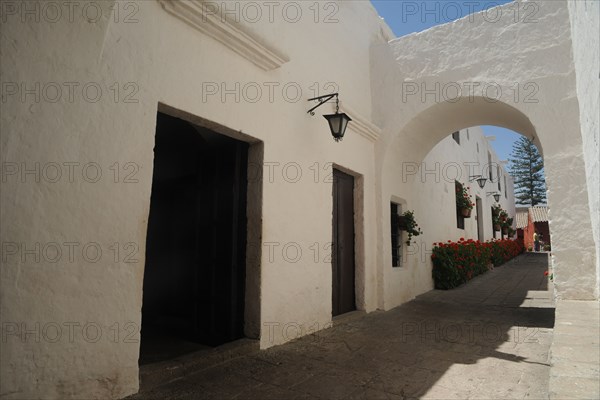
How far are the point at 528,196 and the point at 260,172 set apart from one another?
116 feet

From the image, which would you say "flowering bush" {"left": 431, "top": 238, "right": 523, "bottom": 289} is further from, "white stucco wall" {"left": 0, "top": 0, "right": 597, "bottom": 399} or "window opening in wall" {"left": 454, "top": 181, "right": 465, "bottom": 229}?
"white stucco wall" {"left": 0, "top": 0, "right": 597, "bottom": 399}

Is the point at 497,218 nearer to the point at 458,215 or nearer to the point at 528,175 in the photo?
the point at 458,215

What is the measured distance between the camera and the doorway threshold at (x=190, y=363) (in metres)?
2.74

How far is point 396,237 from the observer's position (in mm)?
7102

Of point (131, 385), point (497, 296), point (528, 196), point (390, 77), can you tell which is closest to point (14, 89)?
point (131, 385)

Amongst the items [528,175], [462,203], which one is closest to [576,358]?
[462,203]

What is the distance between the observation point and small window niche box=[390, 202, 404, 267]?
276 inches

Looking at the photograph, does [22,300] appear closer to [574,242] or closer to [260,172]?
[260,172]

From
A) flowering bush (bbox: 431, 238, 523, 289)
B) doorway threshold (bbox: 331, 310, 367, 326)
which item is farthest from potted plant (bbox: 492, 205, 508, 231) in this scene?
doorway threshold (bbox: 331, 310, 367, 326)

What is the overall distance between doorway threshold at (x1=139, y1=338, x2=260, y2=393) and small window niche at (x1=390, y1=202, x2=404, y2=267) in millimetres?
4106

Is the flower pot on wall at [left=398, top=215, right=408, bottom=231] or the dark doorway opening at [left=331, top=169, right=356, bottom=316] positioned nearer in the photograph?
the dark doorway opening at [left=331, top=169, right=356, bottom=316]

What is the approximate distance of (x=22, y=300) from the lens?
6.83 ft

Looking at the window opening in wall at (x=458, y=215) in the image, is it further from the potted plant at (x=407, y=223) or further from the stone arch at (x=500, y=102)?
the potted plant at (x=407, y=223)

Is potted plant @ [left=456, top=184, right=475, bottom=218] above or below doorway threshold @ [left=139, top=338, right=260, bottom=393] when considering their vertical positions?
above
